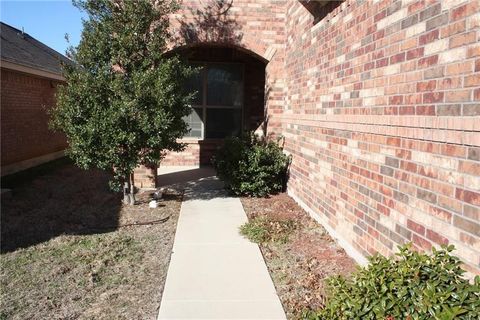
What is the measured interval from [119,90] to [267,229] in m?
3.15

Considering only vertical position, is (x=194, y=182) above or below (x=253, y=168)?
below

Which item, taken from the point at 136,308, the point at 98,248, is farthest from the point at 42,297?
the point at 98,248

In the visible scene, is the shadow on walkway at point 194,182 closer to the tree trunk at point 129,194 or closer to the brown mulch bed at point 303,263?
the tree trunk at point 129,194

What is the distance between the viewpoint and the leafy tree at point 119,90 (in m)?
7.09

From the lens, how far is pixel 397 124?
409 centimetres

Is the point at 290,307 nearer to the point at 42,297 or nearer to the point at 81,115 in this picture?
the point at 42,297

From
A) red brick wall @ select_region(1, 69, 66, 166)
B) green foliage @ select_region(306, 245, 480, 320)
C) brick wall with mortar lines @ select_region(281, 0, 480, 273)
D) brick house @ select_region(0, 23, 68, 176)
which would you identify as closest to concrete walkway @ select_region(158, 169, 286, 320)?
green foliage @ select_region(306, 245, 480, 320)

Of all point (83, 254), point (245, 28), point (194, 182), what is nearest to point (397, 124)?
point (83, 254)

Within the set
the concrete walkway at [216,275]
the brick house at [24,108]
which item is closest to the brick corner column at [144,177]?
the concrete walkway at [216,275]

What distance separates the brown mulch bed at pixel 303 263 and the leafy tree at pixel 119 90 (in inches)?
86.8

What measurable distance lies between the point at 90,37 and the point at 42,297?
4.47 metres

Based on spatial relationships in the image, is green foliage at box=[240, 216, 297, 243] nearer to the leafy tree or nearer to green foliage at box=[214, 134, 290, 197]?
green foliage at box=[214, 134, 290, 197]

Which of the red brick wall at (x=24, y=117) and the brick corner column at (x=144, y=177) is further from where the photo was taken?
the red brick wall at (x=24, y=117)

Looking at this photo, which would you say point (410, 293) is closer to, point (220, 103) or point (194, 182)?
point (194, 182)
